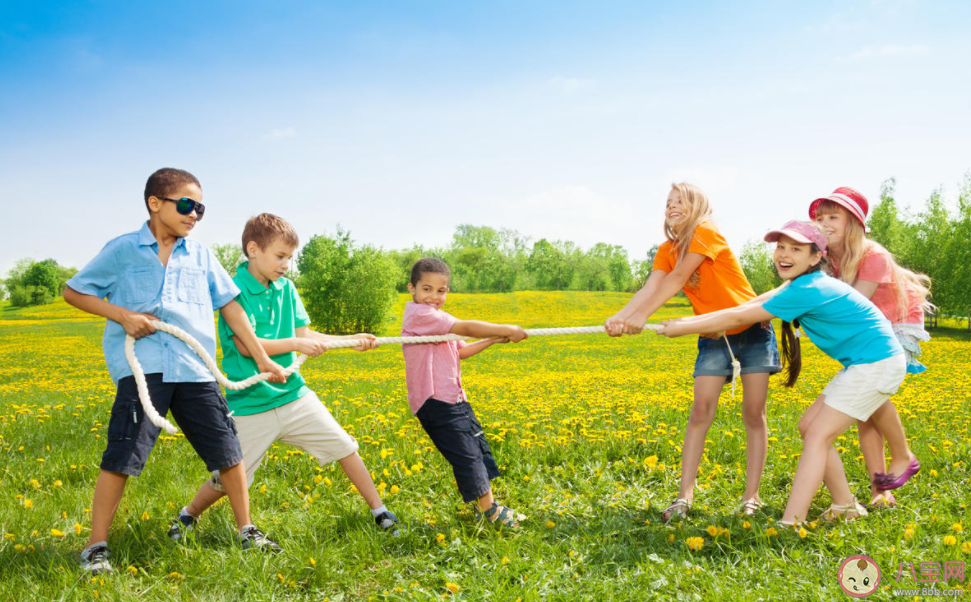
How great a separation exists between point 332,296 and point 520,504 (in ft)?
120

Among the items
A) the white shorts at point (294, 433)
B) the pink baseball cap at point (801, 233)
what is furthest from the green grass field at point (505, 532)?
the pink baseball cap at point (801, 233)

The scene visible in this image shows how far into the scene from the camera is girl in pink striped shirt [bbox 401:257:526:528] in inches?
133

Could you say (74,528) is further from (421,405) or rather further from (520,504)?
(520,504)

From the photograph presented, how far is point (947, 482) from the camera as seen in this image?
156 inches

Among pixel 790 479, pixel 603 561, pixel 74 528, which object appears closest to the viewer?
pixel 603 561

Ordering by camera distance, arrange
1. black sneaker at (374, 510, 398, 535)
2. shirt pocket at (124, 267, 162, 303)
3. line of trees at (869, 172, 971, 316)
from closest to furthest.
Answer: shirt pocket at (124, 267, 162, 303) < black sneaker at (374, 510, 398, 535) < line of trees at (869, 172, 971, 316)

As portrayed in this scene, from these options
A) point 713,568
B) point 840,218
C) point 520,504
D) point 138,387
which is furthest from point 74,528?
point 840,218

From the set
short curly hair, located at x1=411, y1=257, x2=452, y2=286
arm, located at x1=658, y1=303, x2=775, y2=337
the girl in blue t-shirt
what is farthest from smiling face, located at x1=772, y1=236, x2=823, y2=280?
short curly hair, located at x1=411, y1=257, x2=452, y2=286

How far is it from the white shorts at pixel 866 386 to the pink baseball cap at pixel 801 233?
72cm

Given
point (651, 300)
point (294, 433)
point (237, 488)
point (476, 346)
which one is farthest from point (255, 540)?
point (651, 300)

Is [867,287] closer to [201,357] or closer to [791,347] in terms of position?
[791,347]

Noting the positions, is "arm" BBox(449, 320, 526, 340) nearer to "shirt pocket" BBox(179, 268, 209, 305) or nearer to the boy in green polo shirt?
the boy in green polo shirt

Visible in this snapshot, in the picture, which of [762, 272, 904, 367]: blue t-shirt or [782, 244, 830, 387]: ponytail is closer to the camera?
[762, 272, 904, 367]: blue t-shirt

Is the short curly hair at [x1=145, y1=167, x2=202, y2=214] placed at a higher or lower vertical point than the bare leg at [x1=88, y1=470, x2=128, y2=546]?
higher
